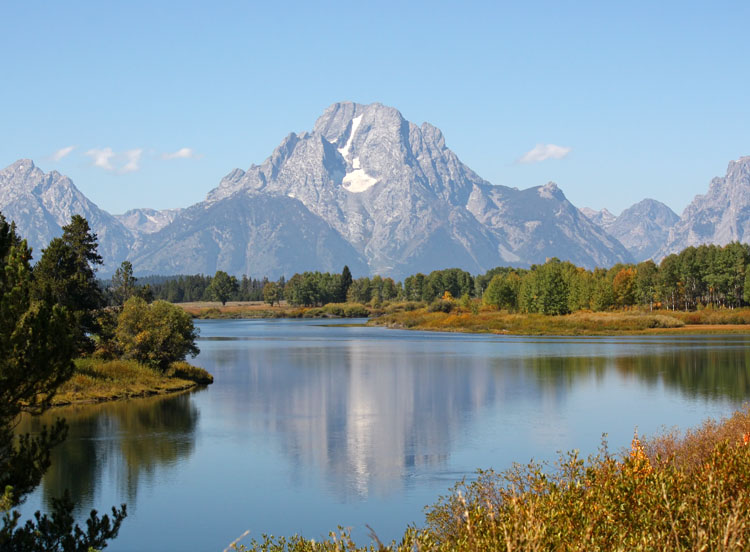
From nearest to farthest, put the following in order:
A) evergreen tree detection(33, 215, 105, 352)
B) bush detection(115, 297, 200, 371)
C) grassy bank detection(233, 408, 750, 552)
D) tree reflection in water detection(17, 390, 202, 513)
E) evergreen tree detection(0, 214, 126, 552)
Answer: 1. grassy bank detection(233, 408, 750, 552)
2. evergreen tree detection(0, 214, 126, 552)
3. tree reflection in water detection(17, 390, 202, 513)
4. evergreen tree detection(33, 215, 105, 352)
5. bush detection(115, 297, 200, 371)

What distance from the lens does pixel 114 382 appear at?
6044 cm

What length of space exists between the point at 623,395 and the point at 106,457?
40109mm

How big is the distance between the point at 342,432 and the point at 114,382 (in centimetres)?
2204

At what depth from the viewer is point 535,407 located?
2229 inches

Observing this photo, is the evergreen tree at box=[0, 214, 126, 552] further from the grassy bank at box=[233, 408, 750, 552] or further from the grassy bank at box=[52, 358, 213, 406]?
the grassy bank at box=[52, 358, 213, 406]

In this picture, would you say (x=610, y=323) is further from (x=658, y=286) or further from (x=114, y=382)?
(x=114, y=382)

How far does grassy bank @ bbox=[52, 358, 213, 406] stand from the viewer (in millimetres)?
56522

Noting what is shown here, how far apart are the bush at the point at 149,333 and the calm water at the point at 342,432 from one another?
16.3ft

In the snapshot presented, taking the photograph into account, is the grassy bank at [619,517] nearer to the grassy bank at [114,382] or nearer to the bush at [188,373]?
the grassy bank at [114,382]

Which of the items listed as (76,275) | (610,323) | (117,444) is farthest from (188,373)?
(610,323)

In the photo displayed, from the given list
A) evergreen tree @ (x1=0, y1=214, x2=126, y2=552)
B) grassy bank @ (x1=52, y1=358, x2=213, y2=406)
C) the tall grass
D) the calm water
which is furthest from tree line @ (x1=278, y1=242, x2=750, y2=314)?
evergreen tree @ (x1=0, y1=214, x2=126, y2=552)

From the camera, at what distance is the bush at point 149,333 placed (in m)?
64.8

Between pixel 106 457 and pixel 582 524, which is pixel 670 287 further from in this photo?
pixel 582 524

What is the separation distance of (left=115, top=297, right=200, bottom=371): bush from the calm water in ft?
16.3
